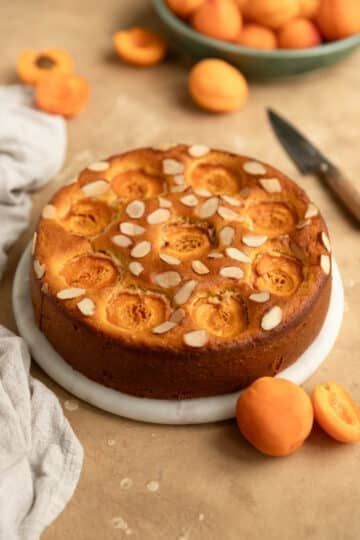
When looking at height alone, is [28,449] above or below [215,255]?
below

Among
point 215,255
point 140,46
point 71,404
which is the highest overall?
point 215,255

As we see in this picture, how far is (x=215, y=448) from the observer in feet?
4.13

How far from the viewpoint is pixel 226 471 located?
4.03 ft

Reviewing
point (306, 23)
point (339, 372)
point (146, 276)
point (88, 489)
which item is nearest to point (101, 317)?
point (146, 276)

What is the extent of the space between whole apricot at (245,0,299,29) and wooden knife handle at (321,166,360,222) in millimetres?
407

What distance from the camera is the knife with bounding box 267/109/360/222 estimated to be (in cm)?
164

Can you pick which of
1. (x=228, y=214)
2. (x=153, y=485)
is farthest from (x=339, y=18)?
(x=153, y=485)

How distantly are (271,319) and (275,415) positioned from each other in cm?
15

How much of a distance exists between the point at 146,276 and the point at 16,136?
544 millimetres

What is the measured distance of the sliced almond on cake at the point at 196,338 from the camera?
4.01ft

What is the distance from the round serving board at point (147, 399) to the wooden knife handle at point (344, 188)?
235mm

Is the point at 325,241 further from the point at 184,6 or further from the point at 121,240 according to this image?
the point at 184,6

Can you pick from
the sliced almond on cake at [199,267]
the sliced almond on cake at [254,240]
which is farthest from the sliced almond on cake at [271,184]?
the sliced almond on cake at [199,267]

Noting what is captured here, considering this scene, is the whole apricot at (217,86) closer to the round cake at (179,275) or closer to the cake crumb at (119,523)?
the round cake at (179,275)
